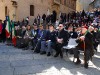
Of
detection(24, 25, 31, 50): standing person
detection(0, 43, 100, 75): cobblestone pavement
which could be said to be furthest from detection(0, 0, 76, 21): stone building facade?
detection(0, 43, 100, 75): cobblestone pavement

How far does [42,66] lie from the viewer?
953cm

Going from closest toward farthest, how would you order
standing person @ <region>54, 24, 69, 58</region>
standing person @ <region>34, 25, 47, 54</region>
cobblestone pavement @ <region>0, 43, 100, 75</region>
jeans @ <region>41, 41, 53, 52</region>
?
cobblestone pavement @ <region>0, 43, 100, 75</region> → standing person @ <region>54, 24, 69, 58</region> → jeans @ <region>41, 41, 53, 52</region> → standing person @ <region>34, 25, 47, 54</region>

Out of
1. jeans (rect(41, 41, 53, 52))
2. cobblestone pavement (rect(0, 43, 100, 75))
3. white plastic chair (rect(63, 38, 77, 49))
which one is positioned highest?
white plastic chair (rect(63, 38, 77, 49))

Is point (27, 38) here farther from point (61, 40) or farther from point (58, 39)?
point (61, 40)

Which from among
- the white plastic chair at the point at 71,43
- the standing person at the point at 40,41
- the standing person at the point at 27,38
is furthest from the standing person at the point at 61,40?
the standing person at the point at 27,38

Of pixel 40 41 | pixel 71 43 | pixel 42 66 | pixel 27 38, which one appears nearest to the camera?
pixel 42 66

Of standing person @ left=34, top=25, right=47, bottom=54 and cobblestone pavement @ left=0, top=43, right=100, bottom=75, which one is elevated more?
standing person @ left=34, top=25, right=47, bottom=54

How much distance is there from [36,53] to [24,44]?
2.25m

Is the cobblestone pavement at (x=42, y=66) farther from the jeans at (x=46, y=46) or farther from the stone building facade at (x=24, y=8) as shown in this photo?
the stone building facade at (x=24, y=8)

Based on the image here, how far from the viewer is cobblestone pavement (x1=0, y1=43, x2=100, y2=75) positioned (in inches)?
340

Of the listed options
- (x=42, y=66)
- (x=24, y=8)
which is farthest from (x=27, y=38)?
(x=24, y=8)

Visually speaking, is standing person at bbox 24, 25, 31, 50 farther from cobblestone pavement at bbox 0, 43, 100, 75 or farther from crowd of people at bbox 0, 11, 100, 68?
cobblestone pavement at bbox 0, 43, 100, 75

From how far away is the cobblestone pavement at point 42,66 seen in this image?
865cm

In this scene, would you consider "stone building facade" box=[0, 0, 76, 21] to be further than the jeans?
Yes
